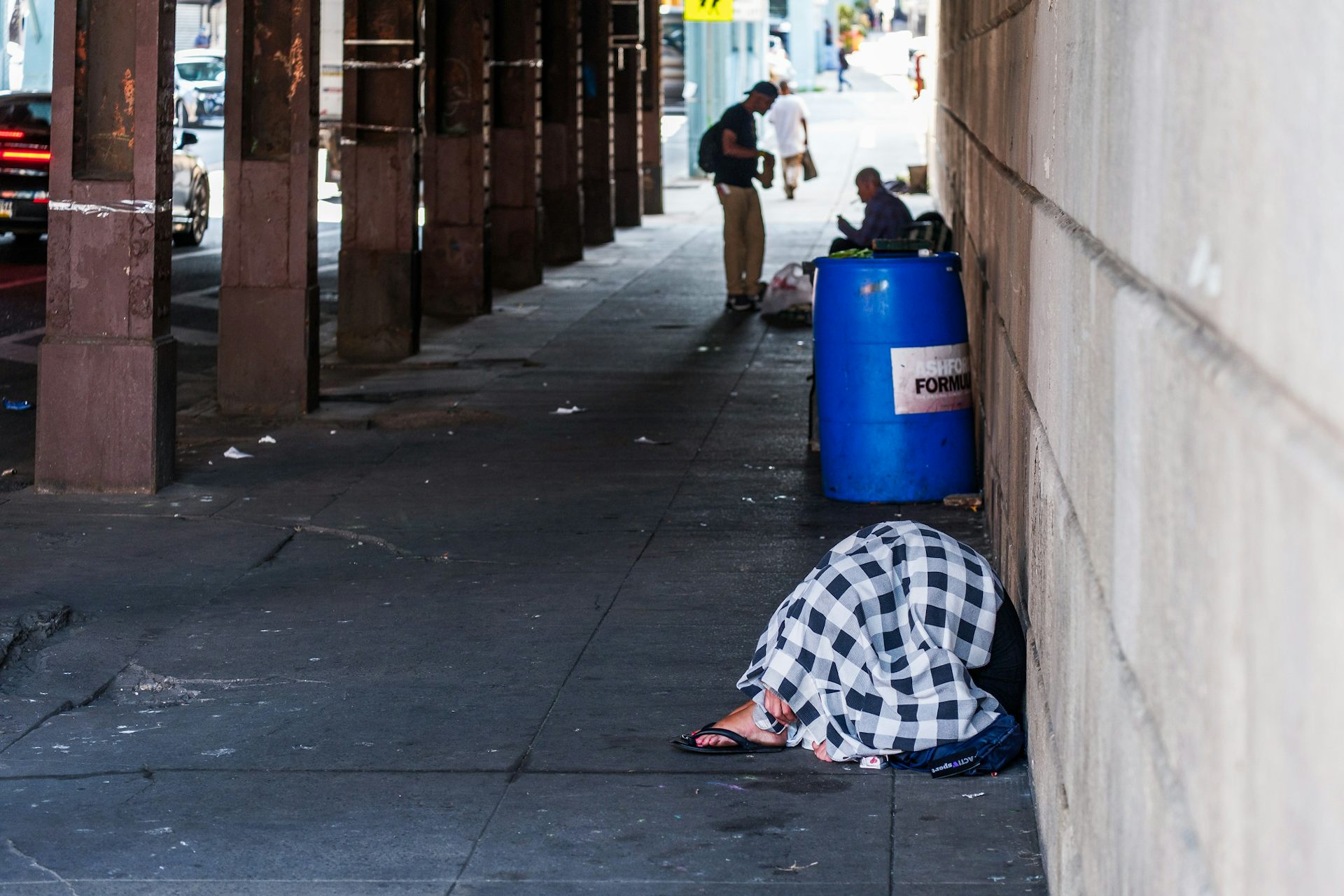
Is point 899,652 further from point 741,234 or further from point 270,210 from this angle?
point 741,234

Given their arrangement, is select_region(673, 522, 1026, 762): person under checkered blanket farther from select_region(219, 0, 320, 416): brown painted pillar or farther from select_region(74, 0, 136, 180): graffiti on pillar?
select_region(219, 0, 320, 416): brown painted pillar

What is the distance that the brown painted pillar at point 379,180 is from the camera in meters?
12.9

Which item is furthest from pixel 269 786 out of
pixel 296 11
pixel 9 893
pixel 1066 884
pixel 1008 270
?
pixel 296 11

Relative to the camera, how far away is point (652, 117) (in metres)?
26.9

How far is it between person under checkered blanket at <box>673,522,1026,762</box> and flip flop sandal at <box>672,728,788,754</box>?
0.03 metres

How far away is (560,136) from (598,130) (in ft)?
8.96

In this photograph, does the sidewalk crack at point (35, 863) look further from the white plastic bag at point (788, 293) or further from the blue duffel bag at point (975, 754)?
the white plastic bag at point (788, 293)

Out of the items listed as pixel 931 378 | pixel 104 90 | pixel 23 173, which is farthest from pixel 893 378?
pixel 23 173

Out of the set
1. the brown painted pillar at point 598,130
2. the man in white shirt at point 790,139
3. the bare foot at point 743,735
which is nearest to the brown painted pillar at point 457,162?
the brown painted pillar at point 598,130

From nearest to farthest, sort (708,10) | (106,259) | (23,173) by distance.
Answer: (106,259), (23,173), (708,10)

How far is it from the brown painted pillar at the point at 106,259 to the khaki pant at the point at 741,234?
7779 millimetres

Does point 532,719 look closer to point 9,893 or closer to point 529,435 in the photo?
point 9,893

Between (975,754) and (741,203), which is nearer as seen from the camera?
(975,754)

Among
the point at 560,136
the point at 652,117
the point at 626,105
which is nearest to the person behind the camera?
the point at 560,136
